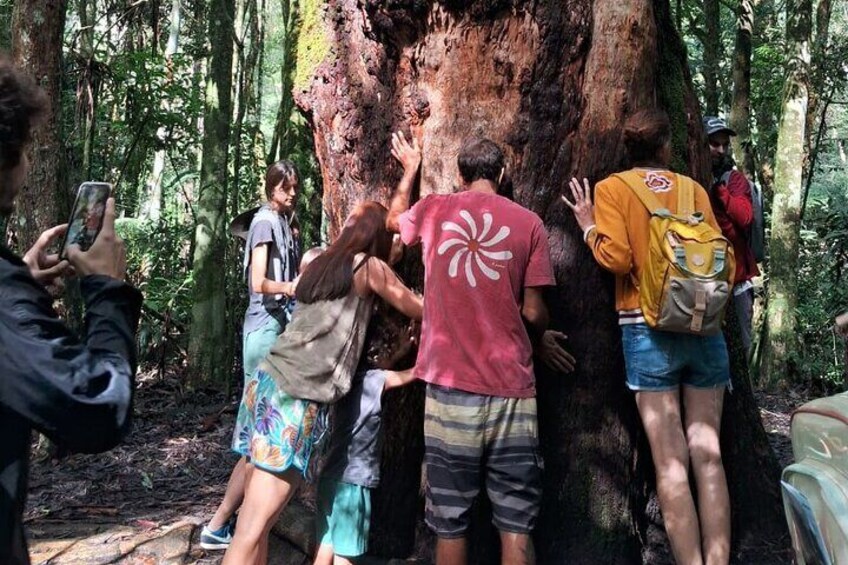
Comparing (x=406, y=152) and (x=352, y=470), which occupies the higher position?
(x=406, y=152)

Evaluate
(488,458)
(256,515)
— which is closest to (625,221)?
(488,458)

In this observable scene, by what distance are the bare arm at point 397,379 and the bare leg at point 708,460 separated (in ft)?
4.57

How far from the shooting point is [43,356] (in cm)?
189

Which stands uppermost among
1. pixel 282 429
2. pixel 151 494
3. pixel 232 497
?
pixel 282 429

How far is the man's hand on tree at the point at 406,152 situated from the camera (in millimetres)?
5004

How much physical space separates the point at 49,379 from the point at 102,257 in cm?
41

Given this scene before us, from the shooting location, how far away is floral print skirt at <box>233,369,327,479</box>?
13.7ft

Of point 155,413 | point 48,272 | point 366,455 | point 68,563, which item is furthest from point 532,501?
point 155,413

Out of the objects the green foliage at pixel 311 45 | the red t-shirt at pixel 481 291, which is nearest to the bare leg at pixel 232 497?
the red t-shirt at pixel 481 291

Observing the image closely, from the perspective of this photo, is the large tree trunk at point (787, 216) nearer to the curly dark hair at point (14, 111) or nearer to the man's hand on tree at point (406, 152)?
the man's hand on tree at point (406, 152)

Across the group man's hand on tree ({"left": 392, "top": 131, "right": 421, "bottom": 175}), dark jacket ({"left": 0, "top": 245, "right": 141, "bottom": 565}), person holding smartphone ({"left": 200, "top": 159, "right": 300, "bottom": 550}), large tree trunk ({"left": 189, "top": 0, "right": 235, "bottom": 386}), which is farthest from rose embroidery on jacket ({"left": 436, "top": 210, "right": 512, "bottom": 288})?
large tree trunk ({"left": 189, "top": 0, "right": 235, "bottom": 386})

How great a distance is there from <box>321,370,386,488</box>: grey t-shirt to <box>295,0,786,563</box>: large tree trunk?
52 centimetres

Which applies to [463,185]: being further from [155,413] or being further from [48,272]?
[155,413]

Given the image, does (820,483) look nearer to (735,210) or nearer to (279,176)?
(735,210)
